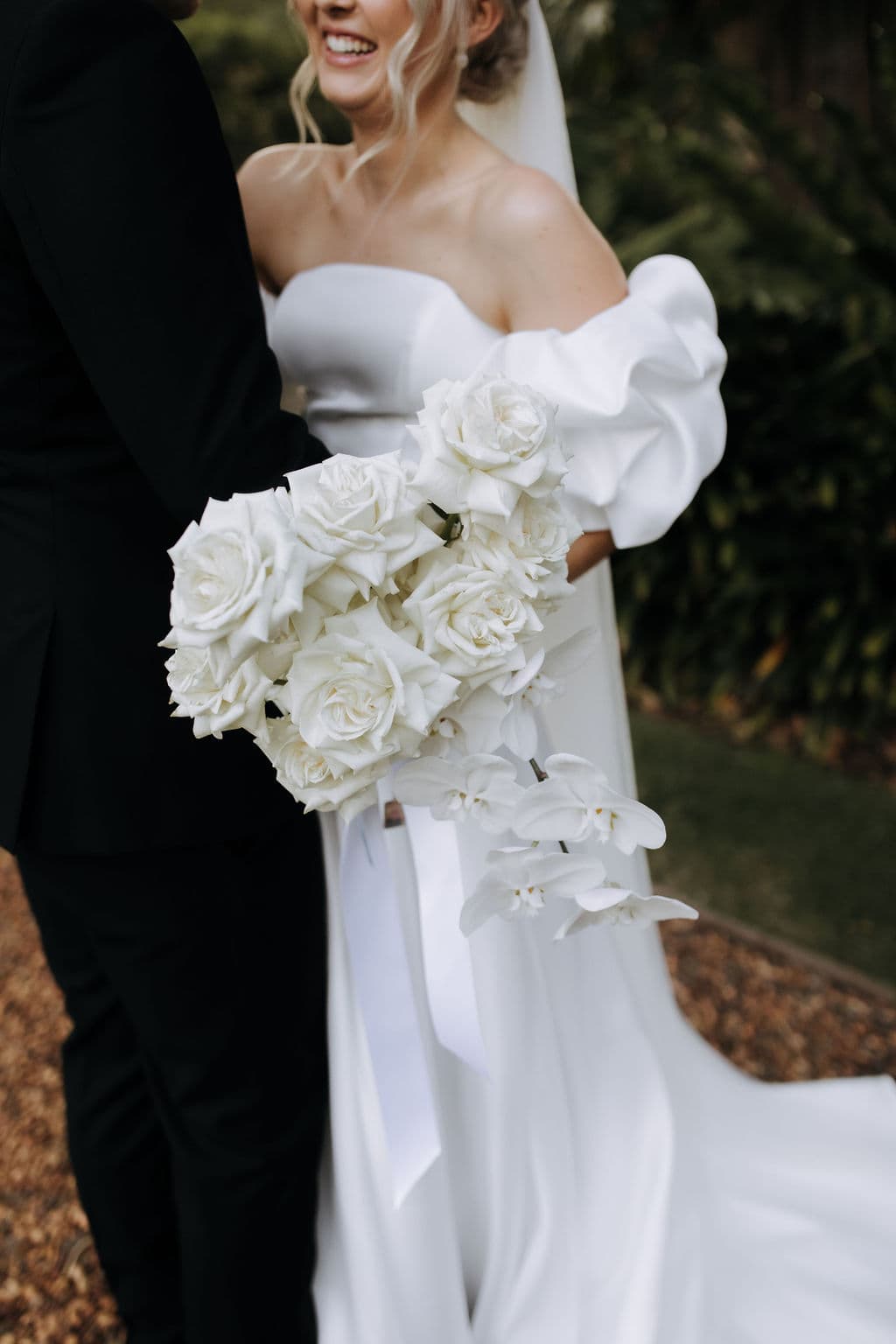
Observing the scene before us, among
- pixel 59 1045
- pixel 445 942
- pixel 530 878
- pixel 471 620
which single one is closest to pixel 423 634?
pixel 471 620

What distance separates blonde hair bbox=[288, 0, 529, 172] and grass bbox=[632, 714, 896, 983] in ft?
7.95

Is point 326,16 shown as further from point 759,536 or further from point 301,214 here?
point 759,536

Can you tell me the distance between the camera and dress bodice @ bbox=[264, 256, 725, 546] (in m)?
1.57

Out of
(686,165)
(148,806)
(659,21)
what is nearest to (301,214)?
(148,806)

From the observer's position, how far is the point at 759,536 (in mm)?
4738

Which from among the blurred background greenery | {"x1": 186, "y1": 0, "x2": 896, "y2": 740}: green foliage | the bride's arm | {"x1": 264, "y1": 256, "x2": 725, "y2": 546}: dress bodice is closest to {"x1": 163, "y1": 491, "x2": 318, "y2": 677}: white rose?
{"x1": 264, "y1": 256, "x2": 725, "y2": 546}: dress bodice

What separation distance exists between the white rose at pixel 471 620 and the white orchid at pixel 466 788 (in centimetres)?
9

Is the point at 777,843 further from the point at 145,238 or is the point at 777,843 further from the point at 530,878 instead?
the point at 145,238

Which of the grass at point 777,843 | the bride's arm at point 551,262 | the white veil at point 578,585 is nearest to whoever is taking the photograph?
the bride's arm at point 551,262

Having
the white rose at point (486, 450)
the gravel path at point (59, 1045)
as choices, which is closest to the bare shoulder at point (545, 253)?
the white rose at point (486, 450)

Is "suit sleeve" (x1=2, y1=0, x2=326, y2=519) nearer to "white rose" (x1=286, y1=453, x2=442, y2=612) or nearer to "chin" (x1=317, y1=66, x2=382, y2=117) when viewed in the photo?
"white rose" (x1=286, y1=453, x2=442, y2=612)

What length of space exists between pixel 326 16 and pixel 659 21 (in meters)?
5.30

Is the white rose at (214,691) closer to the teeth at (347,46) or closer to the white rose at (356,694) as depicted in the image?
the white rose at (356,694)

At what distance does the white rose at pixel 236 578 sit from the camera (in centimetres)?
99
